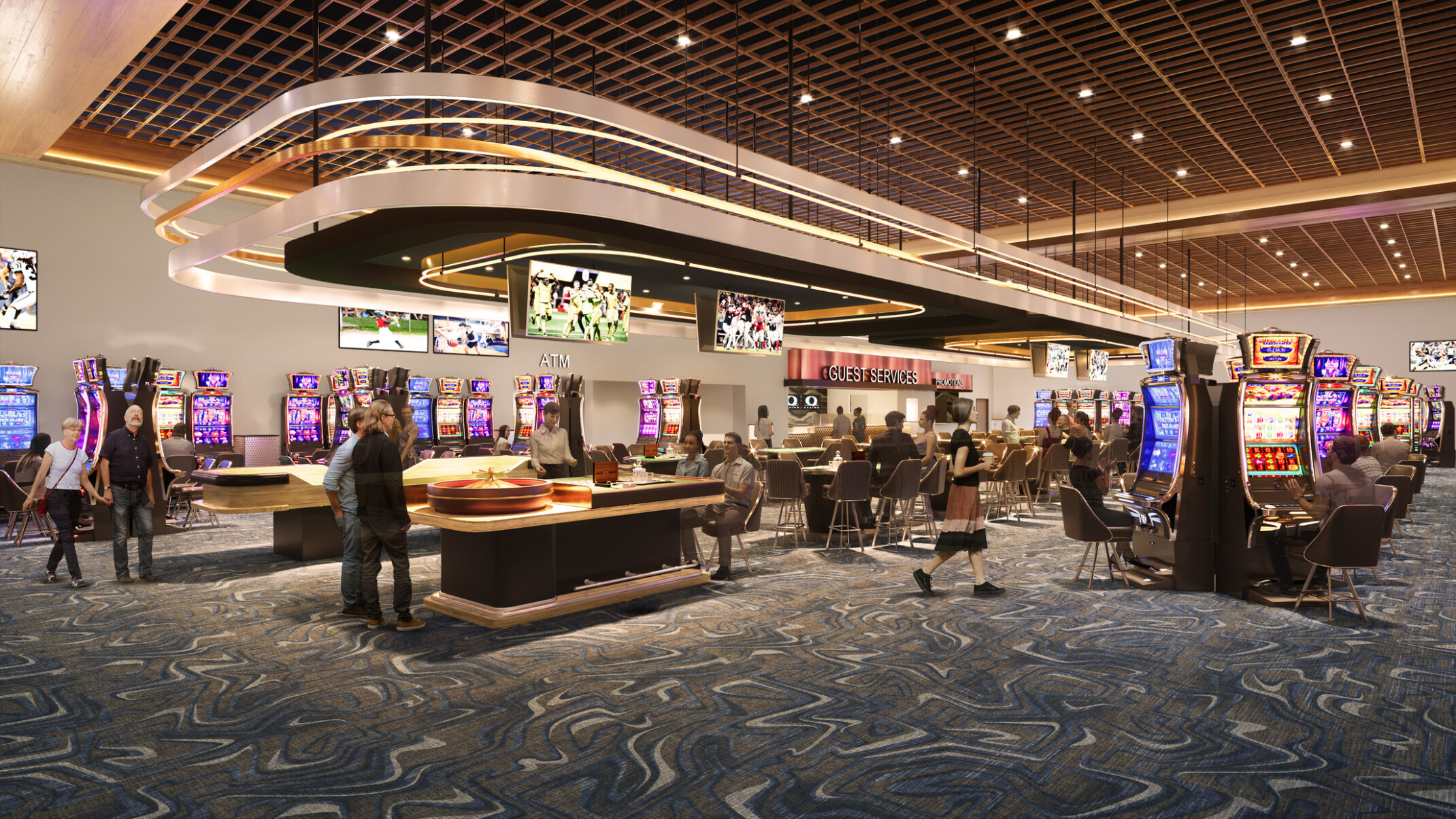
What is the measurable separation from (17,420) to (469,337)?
20.5 ft

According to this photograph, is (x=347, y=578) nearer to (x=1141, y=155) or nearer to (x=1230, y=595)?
(x=1230, y=595)

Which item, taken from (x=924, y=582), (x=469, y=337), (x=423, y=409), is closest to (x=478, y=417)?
(x=423, y=409)

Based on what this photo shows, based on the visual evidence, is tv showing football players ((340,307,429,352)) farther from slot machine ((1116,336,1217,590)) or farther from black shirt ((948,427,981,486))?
slot machine ((1116,336,1217,590))

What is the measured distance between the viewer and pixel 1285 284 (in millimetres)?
18438

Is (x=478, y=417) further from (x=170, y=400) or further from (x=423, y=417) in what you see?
(x=170, y=400)

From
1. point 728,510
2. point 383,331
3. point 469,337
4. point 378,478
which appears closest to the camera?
point 378,478

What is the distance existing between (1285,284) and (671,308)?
560 inches

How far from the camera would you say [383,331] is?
44.5 feet

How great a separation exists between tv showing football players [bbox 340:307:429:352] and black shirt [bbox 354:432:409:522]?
888 centimetres

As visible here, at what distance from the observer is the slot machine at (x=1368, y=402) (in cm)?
1287

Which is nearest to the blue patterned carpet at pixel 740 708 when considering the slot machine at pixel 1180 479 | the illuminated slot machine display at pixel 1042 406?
the slot machine at pixel 1180 479

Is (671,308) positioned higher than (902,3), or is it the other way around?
(902,3)

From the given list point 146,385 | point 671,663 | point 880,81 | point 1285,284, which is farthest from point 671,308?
point 1285,284

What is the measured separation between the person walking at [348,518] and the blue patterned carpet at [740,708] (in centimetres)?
23
